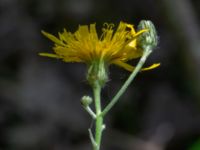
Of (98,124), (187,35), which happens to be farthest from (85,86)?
(98,124)

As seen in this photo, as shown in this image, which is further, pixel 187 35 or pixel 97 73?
pixel 187 35

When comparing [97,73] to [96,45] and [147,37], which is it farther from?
[147,37]

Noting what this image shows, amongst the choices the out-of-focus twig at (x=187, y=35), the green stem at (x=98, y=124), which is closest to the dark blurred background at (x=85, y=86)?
the out-of-focus twig at (x=187, y=35)

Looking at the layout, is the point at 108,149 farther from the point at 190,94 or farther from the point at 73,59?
the point at 73,59

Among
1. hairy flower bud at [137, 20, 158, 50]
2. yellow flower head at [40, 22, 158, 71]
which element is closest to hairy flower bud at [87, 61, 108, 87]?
yellow flower head at [40, 22, 158, 71]

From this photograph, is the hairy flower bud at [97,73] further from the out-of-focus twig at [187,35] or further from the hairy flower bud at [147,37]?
the out-of-focus twig at [187,35]

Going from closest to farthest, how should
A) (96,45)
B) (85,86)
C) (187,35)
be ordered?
(96,45) < (187,35) < (85,86)
